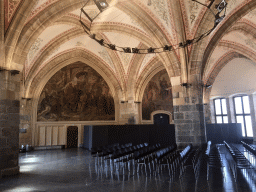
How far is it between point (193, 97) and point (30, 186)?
26.2 feet

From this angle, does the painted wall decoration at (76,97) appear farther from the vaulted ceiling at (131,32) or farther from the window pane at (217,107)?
the window pane at (217,107)

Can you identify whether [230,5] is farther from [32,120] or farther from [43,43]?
[32,120]

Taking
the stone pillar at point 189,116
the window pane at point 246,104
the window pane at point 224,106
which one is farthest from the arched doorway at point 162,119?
the stone pillar at point 189,116

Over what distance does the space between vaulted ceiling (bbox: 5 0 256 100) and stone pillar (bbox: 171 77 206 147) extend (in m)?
1.10

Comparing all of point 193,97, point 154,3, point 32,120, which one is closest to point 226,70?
point 193,97

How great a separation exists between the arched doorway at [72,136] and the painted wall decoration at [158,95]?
638 centimetres

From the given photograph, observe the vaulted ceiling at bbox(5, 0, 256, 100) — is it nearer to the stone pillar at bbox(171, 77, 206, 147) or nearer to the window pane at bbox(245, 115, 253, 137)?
the stone pillar at bbox(171, 77, 206, 147)

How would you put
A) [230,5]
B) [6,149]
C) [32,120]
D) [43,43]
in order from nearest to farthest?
1. [6,149]
2. [230,5]
3. [43,43]
4. [32,120]

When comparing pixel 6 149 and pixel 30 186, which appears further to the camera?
pixel 6 149

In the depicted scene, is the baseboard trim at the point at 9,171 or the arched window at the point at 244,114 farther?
the arched window at the point at 244,114

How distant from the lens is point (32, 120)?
51.4ft

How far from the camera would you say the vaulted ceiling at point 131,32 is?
7.54 meters

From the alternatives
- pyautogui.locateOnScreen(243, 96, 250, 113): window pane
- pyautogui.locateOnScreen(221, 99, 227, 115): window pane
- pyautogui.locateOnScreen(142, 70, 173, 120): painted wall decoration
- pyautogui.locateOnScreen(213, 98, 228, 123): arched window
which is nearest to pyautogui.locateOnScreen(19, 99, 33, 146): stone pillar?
pyautogui.locateOnScreen(142, 70, 173, 120): painted wall decoration

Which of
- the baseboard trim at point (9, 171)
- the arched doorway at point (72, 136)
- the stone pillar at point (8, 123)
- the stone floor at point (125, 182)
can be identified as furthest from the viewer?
the arched doorway at point (72, 136)
